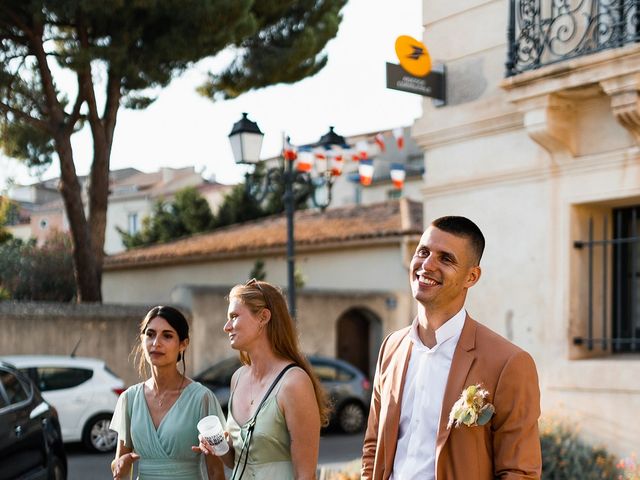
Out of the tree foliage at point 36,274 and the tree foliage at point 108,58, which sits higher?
the tree foliage at point 108,58

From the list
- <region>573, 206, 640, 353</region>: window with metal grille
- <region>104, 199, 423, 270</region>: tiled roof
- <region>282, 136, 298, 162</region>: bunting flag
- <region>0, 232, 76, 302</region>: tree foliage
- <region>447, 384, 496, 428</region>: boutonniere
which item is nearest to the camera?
<region>447, 384, 496, 428</region>: boutonniere

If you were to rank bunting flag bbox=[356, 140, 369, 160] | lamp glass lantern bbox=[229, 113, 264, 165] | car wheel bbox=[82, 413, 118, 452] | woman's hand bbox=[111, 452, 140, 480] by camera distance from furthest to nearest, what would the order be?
1. bunting flag bbox=[356, 140, 369, 160]
2. car wheel bbox=[82, 413, 118, 452]
3. lamp glass lantern bbox=[229, 113, 264, 165]
4. woman's hand bbox=[111, 452, 140, 480]

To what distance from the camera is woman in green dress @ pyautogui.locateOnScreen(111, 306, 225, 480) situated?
409 cm

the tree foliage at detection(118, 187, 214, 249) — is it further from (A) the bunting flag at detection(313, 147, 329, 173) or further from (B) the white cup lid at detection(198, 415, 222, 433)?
(B) the white cup lid at detection(198, 415, 222, 433)

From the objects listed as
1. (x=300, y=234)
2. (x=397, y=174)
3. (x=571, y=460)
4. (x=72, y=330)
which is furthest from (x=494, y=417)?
(x=300, y=234)

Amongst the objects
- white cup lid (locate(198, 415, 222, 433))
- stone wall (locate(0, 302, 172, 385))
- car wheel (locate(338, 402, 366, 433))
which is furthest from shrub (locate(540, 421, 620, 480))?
stone wall (locate(0, 302, 172, 385))

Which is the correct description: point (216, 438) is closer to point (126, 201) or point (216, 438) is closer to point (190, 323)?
point (190, 323)

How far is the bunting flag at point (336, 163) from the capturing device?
14188 millimetres

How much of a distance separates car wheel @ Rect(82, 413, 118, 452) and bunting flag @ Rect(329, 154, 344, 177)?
523cm

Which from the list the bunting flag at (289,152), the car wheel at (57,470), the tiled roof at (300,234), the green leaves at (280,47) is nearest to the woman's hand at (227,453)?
the car wheel at (57,470)

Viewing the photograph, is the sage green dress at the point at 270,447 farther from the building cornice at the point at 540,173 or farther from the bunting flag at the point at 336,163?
the bunting flag at the point at 336,163

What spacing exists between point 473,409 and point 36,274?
2459 centimetres

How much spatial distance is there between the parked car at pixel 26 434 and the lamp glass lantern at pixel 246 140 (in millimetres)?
5893

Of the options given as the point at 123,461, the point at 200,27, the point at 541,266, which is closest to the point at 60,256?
the point at 200,27
